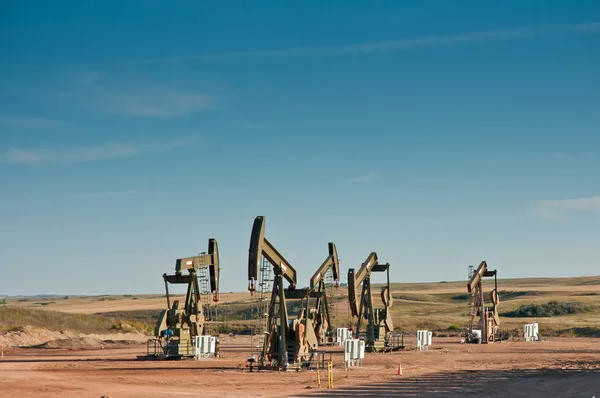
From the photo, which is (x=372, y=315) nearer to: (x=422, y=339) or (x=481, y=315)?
(x=422, y=339)

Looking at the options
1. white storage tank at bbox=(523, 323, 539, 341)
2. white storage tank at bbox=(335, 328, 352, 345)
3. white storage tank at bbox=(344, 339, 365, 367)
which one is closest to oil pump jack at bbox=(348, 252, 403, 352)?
white storage tank at bbox=(335, 328, 352, 345)

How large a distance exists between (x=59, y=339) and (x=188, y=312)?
2098cm

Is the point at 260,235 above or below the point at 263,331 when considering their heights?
above

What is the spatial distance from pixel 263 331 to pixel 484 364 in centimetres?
1011

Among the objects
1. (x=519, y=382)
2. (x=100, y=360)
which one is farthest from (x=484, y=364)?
(x=100, y=360)

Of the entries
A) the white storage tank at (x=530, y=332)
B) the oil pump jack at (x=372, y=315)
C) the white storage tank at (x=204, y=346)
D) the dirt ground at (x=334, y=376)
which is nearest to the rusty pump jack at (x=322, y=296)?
the oil pump jack at (x=372, y=315)

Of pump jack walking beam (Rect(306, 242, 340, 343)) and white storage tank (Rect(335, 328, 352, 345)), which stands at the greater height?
pump jack walking beam (Rect(306, 242, 340, 343))

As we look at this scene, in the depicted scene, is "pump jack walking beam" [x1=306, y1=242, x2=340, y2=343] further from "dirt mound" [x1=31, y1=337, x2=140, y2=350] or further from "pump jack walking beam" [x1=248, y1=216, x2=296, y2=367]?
"dirt mound" [x1=31, y1=337, x2=140, y2=350]

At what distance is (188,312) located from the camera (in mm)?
43688

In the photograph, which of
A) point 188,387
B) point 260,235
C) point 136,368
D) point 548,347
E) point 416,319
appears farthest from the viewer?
point 416,319

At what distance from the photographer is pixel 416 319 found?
267 ft

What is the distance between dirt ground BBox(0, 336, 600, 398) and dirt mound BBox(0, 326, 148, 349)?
930cm

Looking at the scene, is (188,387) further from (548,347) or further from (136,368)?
(548,347)

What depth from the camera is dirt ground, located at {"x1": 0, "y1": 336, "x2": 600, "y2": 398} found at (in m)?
26.9
